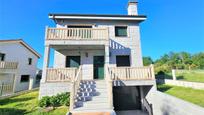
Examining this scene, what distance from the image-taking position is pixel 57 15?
34.2ft

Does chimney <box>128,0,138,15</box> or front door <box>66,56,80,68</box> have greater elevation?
chimney <box>128,0,138,15</box>

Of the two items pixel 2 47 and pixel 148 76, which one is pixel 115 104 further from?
pixel 2 47

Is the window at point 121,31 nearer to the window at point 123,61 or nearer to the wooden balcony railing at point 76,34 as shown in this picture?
the window at point 123,61

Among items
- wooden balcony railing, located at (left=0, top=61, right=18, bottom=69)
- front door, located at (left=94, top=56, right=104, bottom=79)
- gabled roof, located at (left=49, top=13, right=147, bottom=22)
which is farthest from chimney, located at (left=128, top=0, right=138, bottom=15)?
wooden balcony railing, located at (left=0, top=61, right=18, bottom=69)

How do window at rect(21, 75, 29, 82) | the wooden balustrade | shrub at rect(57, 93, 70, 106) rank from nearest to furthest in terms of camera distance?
shrub at rect(57, 93, 70, 106), the wooden balustrade, window at rect(21, 75, 29, 82)

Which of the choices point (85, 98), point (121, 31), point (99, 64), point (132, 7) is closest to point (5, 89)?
point (99, 64)

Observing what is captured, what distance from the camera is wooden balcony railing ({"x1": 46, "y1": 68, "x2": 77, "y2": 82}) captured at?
8.18 m

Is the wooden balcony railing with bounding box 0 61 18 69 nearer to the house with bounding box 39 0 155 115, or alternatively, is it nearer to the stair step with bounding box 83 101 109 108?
the house with bounding box 39 0 155 115

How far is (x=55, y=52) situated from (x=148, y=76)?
796 centimetres

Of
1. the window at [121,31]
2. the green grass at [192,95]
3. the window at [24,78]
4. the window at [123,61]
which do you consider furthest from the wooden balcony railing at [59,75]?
the window at [24,78]

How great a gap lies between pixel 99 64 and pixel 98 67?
0.29 m

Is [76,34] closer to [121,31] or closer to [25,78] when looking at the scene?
[121,31]

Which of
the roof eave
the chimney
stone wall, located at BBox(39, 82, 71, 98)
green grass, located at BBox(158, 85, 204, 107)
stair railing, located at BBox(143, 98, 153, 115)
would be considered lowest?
stair railing, located at BBox(143, 98, 153, 115)

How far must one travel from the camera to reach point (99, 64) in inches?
425
